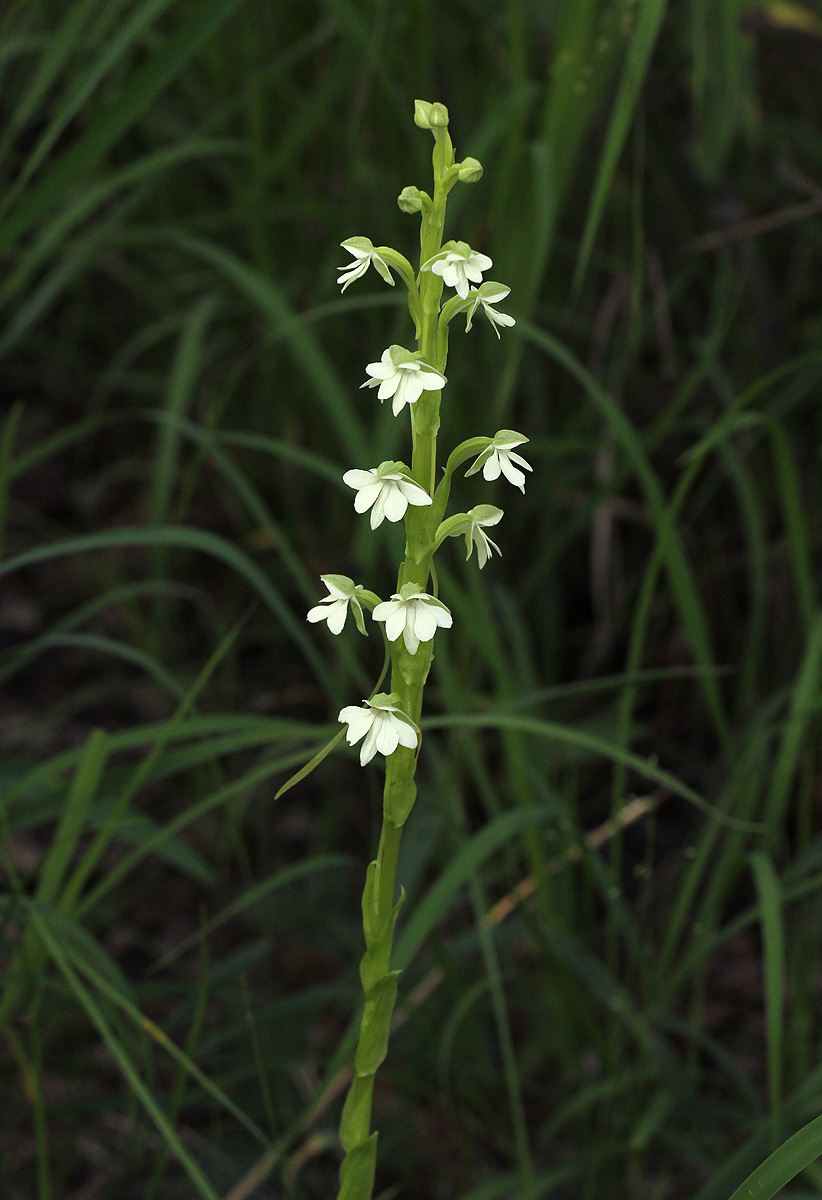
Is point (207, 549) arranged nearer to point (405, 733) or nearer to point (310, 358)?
point (310, 358)

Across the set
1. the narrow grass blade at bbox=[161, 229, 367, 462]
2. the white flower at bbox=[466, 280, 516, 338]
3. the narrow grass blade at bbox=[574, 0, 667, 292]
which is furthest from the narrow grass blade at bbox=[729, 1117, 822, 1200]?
the narrow grass blade at bbox=[161, 229, 367, 462]

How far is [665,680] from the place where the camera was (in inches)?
109

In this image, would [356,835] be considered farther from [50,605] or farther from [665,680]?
[50,605]

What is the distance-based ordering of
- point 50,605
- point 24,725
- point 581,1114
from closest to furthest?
point 581,1114, point 24,725, point 50,605

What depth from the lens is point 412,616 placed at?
957mm

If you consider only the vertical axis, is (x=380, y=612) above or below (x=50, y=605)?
below

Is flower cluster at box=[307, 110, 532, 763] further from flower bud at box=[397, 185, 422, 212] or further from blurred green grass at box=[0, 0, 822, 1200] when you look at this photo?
blurred green grass at box=[0, 0, 822, 1200]

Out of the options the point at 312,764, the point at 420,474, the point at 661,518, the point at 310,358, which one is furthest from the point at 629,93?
the point at 312,764

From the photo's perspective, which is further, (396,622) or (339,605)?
(339,605)

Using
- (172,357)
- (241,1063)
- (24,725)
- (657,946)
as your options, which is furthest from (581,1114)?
(172,357)

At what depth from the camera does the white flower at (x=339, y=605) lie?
1051mm

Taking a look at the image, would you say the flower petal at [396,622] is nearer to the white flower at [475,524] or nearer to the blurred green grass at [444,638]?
the white flower at [475,524]

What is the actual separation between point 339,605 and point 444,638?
1181 millimetres

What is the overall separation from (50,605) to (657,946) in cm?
216
